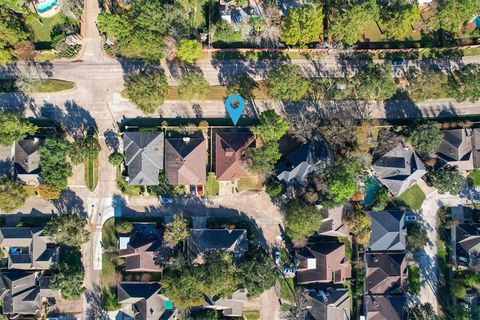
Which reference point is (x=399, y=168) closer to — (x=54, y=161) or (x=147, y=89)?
(x=147, y=89)

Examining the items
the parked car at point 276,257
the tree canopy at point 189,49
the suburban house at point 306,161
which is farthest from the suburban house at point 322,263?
the tree canopy at point 189,49

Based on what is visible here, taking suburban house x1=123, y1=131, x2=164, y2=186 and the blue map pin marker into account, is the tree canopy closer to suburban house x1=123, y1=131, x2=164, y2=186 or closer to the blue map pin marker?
the blue map pin marker

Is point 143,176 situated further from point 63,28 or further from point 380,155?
point 380,155

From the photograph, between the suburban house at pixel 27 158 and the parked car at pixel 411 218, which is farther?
the parked car at pixel 411 218

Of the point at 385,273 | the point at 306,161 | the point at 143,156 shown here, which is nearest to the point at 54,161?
the point at 143,156

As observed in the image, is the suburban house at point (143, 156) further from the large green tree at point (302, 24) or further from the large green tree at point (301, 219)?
the large green tree at point (302, 24)
